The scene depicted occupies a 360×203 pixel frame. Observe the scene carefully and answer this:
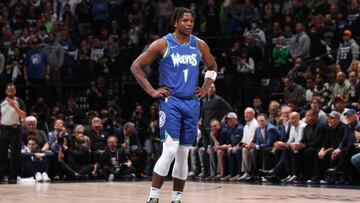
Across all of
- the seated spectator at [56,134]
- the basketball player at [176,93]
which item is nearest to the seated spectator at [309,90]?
the seated spectator at [56,134]

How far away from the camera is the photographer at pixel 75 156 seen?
18281mm

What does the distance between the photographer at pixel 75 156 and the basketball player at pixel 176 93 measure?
29.8 feet

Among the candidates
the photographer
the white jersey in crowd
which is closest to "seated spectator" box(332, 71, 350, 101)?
the white jersey in crowd

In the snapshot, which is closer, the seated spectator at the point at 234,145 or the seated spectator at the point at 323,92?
the seated spectator at the point at 323,92

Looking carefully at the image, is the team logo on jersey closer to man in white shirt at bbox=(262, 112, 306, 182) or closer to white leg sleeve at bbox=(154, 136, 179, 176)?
white leg sleeve at bbox=(154, 136, 179, 176)

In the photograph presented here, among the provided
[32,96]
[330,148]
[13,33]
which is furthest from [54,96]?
[330,148]

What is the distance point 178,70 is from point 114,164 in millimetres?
9605

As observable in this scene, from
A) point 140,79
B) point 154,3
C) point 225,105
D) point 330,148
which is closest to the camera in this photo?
point 140,79

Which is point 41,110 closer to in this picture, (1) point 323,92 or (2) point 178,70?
(1) point 323,92

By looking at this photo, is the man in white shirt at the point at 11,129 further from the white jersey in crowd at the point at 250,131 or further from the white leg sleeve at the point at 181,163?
the white leg sleeve at the point at 181,163

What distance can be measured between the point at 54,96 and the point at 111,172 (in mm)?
5503

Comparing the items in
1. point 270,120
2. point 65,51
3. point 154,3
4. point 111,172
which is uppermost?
point 154,3

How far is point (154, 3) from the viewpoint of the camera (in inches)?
978

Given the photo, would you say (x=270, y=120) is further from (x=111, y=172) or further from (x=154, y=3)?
(x=154, y=3)
